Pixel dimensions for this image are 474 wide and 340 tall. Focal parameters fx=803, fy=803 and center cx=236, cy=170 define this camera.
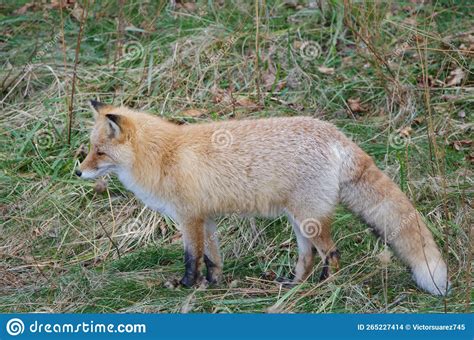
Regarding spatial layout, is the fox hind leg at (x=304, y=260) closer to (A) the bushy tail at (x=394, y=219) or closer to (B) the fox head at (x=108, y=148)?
(A) the bushy tail at (x=394, y=219)

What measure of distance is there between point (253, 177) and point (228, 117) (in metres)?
2.17

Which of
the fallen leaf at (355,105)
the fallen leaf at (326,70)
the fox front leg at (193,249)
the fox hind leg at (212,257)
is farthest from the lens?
the fallen leaf at (326,70)

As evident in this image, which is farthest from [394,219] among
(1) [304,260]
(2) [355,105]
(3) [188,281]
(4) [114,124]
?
(2) [355,105]

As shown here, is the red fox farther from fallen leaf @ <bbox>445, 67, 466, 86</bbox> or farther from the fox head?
fallen leaf @ <bbox>445, 67, 466, 86</bbox>

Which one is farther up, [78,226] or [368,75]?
[368,75]

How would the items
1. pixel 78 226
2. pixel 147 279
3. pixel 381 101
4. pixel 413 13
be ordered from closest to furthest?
pixel 147 279, pixel 78 226, pixel 381 101, pixel 413 13

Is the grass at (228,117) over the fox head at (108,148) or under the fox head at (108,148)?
under

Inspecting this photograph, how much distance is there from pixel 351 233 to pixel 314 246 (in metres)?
0.61

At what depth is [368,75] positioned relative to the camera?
815 centimetres

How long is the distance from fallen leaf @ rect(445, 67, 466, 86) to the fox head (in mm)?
3725

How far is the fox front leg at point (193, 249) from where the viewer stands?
5617 mm

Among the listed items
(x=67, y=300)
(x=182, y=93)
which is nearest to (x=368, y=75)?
(x=182, y=93)

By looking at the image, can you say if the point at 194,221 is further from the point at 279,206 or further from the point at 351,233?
the point at 351,233

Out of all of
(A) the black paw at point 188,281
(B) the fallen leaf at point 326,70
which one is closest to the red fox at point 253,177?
(A) the black paw at point 188,281
